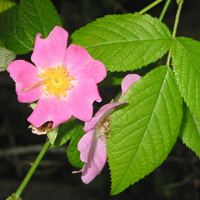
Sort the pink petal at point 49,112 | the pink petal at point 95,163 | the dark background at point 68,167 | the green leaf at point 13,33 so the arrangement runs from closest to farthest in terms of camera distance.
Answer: the pink petal at point 49,112, the pink petal at point 95,163, the green leaf at point 13,33, the dark background at point 68,167

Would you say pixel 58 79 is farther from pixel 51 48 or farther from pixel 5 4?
pixel 5 4

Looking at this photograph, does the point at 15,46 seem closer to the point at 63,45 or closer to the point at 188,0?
the point at 63,45

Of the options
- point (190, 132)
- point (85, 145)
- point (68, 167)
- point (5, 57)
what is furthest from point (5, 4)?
point (68, 167)

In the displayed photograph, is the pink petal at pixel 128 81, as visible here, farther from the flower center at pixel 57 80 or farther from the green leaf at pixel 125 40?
the flower center at pixel 57 80

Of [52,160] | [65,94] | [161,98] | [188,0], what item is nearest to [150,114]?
[161,98]

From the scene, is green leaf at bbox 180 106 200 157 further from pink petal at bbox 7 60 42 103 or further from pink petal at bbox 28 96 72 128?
pink petal at bbox 7 60 42 103

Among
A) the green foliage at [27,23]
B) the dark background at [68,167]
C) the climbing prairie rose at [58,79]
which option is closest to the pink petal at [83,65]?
the climbing prairie rose at [58,79]
